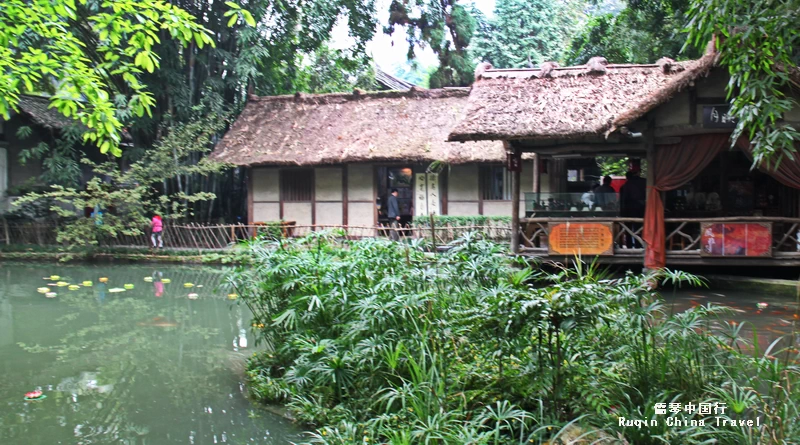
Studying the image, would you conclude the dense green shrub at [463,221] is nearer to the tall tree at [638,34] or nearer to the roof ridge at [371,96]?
the roof ridge at [371,96]

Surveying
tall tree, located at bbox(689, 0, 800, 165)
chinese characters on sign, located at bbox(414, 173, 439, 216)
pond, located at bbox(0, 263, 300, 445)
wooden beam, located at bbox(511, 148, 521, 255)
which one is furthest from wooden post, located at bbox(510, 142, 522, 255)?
tall tree, located at bbox(689, 0, 800, 165)

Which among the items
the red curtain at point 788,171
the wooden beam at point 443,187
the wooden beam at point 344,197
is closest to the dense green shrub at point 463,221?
the wooden beam at point 443,187

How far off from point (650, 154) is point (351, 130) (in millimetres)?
8982

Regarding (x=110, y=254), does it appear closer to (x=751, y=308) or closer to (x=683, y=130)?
(x=683, y=130)

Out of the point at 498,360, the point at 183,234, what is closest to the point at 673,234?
the point at 498,360

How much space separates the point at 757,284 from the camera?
9.47m

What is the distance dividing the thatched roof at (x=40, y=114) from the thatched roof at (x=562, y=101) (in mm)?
12303

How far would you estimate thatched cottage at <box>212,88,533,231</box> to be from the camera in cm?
1625

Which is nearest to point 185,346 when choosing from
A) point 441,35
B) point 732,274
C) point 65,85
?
point 65,85

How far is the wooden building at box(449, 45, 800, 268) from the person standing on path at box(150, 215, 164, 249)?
9068 millimetres

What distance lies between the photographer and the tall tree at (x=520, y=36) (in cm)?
2608

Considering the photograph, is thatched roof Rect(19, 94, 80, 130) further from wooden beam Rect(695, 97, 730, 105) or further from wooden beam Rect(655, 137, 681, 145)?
wooden beam Rect(695, 97, 730, 105)

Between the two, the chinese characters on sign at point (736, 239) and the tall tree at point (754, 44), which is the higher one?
the tall tree at point (754, 44)

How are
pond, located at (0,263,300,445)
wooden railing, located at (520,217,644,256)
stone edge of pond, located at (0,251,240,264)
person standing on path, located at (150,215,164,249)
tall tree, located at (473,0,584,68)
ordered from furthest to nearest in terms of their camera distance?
tall tree, located at (473,0,584,68) < person standing on path, located at (150,215,164,249) < stone edge of pond, located at (0,251,240,264) < wooden railing, located at (520,217,644,256) < pond, located at (0,263,300,445)
